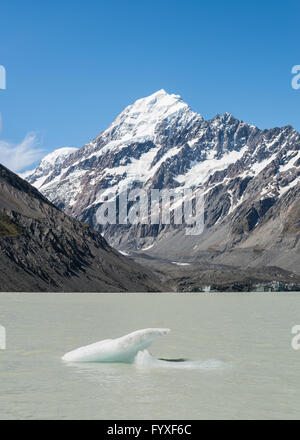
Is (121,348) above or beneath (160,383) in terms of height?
above

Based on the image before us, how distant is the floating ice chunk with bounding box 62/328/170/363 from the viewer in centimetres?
3784

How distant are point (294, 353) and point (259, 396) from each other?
1829 centimetres

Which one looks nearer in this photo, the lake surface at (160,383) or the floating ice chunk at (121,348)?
the lake surface at (160,383)

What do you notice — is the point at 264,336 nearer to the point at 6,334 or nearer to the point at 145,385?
the point at 6,334

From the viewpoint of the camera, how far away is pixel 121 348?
126 feet

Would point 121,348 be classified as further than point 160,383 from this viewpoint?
Yes

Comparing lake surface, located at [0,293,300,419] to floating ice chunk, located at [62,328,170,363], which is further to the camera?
floating ice chunk, located at [62,328,170,363]

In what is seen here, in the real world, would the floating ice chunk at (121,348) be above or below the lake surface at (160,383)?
above

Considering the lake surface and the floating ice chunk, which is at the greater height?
the floating ice chunk

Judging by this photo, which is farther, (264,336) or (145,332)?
(264,336)

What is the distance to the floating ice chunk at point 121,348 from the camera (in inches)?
1490
